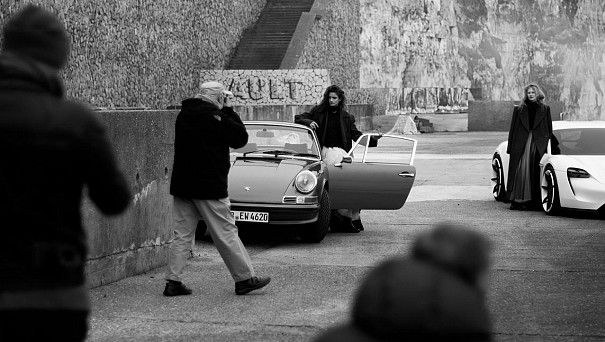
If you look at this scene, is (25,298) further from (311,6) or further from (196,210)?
(311,6)

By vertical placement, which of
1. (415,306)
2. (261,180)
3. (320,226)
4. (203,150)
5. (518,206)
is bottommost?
(518,206)

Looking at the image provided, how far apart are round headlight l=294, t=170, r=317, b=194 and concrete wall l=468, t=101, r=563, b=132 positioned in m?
35.7

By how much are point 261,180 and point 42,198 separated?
7.88 metres

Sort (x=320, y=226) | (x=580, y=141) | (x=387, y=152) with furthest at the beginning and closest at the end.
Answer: (x=387, y=152)
(x=580, y=141)
(x=320, y=226)

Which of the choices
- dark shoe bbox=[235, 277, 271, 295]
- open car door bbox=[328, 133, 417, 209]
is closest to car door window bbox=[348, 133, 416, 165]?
open car door bbox=[328, 133, 417, 209]

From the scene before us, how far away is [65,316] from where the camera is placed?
11.2 feet

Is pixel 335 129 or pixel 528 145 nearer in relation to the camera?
pixel 335 129

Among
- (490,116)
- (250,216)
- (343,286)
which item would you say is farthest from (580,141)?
(490,116)

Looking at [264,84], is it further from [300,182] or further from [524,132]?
[300,182]

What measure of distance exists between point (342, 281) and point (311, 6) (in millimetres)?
31025

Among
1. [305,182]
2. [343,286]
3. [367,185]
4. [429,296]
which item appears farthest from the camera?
[367,185]

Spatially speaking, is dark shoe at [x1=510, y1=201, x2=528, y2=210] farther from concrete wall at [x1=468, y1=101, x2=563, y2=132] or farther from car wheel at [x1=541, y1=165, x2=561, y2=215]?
concrete wall at [x1=468, y1=101, x2=563, y2=132]

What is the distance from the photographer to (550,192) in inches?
567

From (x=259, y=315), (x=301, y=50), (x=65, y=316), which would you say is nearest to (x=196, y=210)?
(x=259, y=315)
